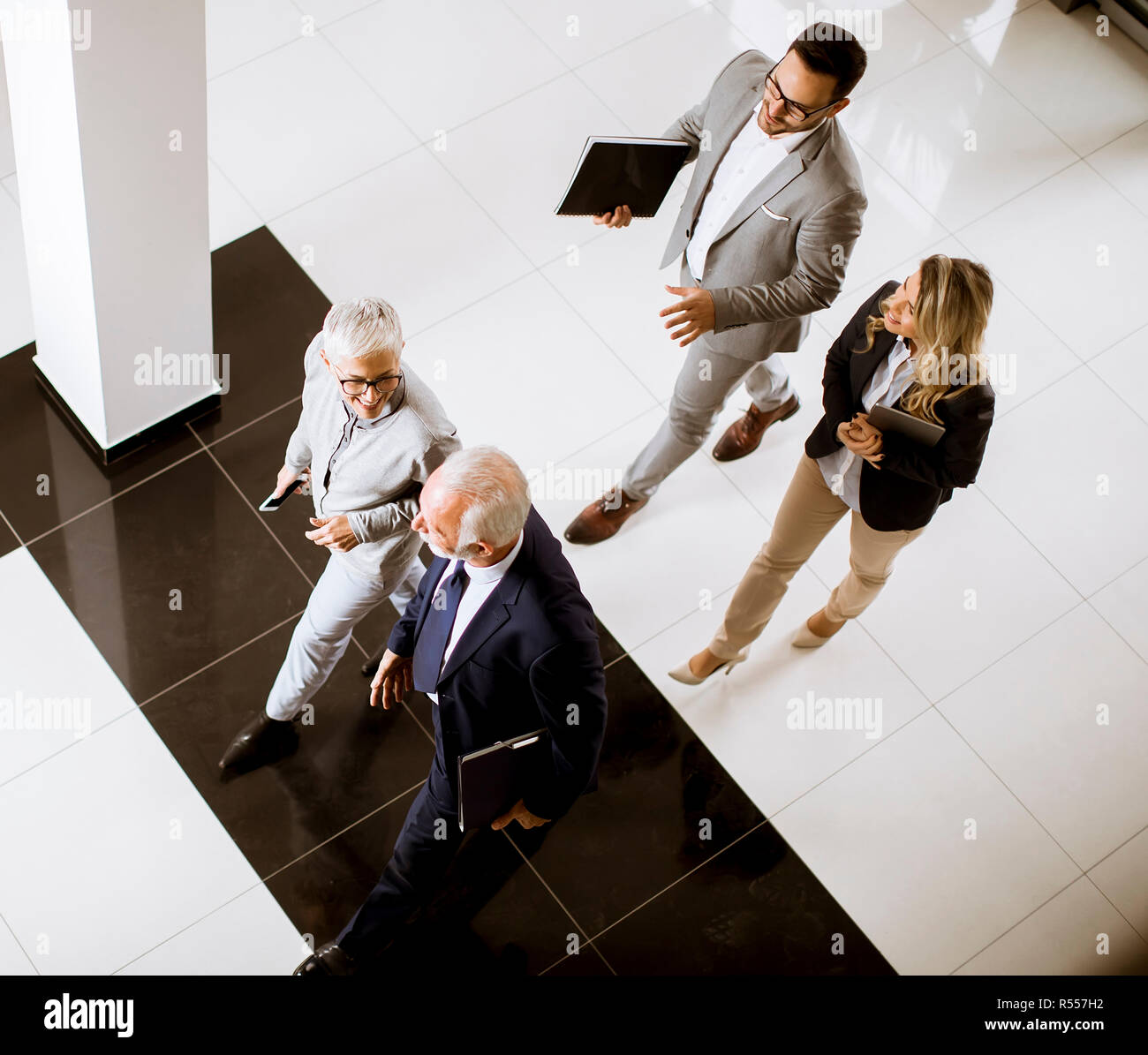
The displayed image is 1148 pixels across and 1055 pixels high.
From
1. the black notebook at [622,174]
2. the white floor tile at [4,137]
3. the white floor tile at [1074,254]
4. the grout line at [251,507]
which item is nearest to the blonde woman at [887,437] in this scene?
the black notebook at [622,174]

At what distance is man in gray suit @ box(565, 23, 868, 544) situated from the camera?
297 cm

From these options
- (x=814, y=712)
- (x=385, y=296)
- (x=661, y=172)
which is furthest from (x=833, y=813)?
(x=385, y=296)

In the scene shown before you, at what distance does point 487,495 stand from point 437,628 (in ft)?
1.56

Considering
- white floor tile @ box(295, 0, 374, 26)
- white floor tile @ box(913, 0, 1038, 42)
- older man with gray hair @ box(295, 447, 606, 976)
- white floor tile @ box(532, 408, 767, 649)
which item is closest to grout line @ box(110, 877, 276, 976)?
older man with gray hair @ box(295, 447, 606, 976)

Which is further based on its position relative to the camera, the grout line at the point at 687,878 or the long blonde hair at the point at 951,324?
the grout line at the point at 687,878

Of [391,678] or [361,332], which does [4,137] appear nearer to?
[361,332]

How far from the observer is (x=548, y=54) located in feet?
17.0

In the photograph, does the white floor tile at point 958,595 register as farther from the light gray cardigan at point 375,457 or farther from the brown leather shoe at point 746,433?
the light gray cardigan at point 375,457

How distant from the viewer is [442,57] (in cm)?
511

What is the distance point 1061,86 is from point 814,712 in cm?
322

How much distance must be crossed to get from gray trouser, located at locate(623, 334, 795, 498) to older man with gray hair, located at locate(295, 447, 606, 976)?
115cm

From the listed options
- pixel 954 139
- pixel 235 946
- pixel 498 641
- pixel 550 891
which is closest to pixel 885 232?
pixel 954 139

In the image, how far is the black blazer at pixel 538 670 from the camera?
2584 millimetres

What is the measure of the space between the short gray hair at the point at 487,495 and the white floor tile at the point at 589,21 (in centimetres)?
Result: 323
